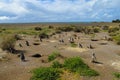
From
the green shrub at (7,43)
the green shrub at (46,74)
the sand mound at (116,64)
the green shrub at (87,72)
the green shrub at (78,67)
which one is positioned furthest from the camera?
the green shrub at (7,43)

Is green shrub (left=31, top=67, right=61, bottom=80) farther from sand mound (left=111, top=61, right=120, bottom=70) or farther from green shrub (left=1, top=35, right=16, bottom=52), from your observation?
green shrub (left=1, top=35, right=16, bottom=52)

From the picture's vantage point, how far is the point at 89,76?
2989cm

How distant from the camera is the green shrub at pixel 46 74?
28.7 metres

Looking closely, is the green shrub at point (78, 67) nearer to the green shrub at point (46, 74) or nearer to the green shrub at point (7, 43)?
the green shrub at point (46, 74)

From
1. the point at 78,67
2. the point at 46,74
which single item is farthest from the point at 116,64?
the point at 46,74

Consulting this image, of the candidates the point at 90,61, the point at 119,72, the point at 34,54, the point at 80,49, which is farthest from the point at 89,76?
the point at 80,49

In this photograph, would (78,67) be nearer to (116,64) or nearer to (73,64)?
(73,64)

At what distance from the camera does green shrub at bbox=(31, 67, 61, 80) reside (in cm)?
2869

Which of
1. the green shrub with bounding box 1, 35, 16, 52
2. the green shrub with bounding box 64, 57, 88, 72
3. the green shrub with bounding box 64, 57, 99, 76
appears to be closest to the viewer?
the green shrub with bounding box 64, 57, 99, 76

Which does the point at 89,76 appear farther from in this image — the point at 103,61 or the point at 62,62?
the point at 103,61

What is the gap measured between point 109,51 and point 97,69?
1470cm

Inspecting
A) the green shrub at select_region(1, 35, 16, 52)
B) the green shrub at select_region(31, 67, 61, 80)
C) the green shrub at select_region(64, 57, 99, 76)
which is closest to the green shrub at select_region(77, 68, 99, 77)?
the green shrub at select_region(64, 57, 99, 76)

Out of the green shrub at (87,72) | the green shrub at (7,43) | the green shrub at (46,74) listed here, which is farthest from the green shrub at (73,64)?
the green shrub at (7,43)

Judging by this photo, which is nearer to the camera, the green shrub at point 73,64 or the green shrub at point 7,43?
the green shrub at point 73,64
